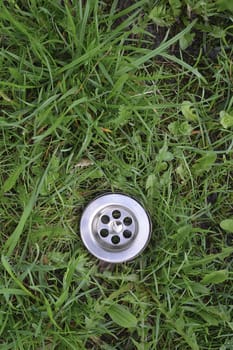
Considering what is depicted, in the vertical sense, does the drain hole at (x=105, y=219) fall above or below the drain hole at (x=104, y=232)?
above

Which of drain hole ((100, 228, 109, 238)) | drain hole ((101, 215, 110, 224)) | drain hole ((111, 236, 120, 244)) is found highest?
drain hole ((101, 215, 110, 224))

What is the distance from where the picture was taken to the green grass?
1811mm

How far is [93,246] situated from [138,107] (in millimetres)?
474

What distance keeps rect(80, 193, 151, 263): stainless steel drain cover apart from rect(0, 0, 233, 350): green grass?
0.11 ft

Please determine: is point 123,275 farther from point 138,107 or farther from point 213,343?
point 138,107

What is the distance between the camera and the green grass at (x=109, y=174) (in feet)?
5.94

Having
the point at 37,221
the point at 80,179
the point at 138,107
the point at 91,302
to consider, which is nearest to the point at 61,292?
the point at 91,302

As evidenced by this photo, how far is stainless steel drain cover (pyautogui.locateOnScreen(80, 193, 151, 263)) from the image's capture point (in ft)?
6.11

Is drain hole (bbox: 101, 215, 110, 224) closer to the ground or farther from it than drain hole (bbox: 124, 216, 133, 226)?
farther from it

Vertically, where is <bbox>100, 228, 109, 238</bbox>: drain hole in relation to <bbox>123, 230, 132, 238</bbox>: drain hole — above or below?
above

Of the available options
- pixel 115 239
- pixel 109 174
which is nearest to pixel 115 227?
pixel 115 239

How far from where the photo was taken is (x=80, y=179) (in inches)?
74.1

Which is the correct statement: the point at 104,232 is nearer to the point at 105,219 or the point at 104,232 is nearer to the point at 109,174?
the point at 105,219

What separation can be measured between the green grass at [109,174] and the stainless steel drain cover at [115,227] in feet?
0.11
